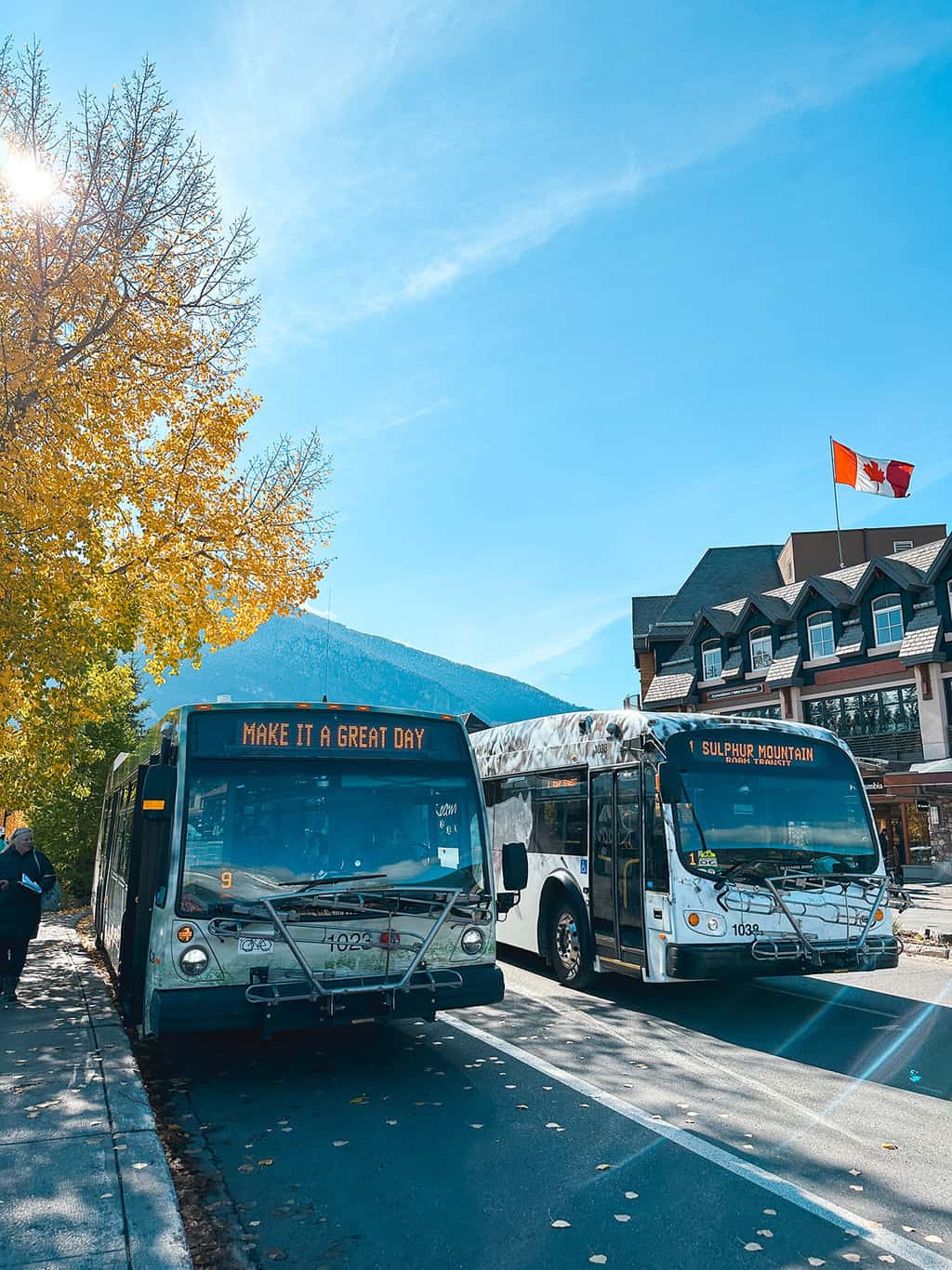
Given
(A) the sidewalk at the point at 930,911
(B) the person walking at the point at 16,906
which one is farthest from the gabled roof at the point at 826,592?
(B) the person walking at the point at 16,906

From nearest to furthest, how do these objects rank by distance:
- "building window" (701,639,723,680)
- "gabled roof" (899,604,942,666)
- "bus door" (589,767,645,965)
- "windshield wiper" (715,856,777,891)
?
1. "windshield wiper" (715,856,777,891)
2. "bus door" (589,767,645,965)
3. "gabled roof" (899,604,942,666)
4. "building window" (701,639,723,680)

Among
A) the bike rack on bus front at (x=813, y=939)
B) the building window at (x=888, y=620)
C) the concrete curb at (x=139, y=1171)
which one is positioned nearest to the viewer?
the concrete curb at (x=139, y=1171)

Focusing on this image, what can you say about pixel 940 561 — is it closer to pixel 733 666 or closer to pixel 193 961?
pixel 733 666

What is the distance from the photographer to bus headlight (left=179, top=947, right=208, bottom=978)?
6.52 m

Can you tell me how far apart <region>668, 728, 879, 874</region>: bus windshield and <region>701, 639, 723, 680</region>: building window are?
→ 109 feet

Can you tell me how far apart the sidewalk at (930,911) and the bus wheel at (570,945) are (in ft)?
14.1

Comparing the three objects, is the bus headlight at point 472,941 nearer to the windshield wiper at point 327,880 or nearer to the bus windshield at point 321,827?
the bus windshield at point 321,827

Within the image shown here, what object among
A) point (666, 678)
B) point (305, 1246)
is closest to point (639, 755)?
point (305, 1246)

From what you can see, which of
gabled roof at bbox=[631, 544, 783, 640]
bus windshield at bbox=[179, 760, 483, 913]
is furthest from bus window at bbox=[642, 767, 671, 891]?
gabled roof at bbox=[631, 544, 783, 640]

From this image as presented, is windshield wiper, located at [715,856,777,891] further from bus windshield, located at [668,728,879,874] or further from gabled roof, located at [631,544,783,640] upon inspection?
gabled roof, located at [631,544,783,640]

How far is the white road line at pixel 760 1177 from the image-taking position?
412 centimetres

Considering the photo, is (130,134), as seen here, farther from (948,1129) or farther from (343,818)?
(948,1129)

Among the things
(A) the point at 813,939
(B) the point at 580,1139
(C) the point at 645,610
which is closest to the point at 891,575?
(C) the point at 645,610

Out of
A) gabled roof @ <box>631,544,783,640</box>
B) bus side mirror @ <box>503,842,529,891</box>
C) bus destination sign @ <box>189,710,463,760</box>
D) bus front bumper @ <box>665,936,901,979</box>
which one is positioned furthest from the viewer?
gabled roof @ <box>631,544,783,640</box>
